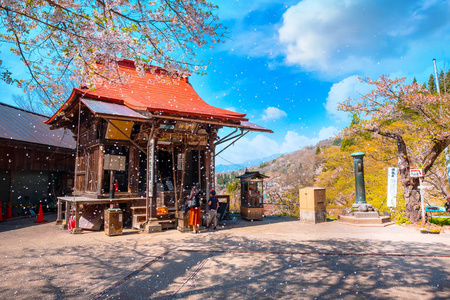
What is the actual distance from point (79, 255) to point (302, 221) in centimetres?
961

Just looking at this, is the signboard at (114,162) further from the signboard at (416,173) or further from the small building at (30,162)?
the signboard at (416,173)

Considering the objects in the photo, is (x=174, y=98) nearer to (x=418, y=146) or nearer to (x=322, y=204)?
(x=322, y=204)

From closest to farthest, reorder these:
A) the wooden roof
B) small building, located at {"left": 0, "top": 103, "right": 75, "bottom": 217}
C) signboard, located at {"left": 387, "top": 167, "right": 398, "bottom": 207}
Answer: the wooden roof < signboard, located at {"left": 387, "top": 167, "right": 398, "bottom": 207} < small building, located at {"left": 0, "top": 103, "right": 75, "bottom": 217}

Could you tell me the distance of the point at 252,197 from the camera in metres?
12.9

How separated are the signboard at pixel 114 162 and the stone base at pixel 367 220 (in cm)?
1050

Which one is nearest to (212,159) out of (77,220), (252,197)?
(252,197)

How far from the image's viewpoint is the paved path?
422 centimetres

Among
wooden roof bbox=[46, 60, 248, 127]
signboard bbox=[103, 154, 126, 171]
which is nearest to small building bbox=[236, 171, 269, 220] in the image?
wooden roof bbox=[46, 60, 248, 127]

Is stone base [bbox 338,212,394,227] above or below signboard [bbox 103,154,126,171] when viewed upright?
below

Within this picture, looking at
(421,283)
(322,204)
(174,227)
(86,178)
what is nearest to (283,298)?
(421,283)

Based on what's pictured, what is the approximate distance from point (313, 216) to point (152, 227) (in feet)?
24.1

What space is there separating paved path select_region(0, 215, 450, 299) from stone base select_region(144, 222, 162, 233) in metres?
0.37

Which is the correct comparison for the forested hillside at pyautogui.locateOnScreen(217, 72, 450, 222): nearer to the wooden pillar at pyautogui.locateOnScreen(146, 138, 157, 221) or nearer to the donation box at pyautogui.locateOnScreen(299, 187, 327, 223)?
the donation box at pyautogui.locateOnScreen(299, 187, 327, 223)

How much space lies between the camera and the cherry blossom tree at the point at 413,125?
36.4ft
